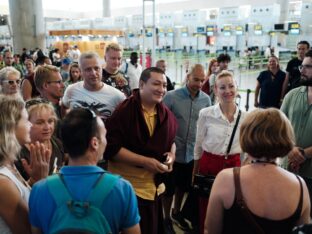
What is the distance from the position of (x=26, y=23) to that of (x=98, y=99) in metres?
14.7

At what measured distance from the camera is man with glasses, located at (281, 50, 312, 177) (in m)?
2.97

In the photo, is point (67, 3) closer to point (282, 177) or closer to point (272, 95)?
point (272, 95)

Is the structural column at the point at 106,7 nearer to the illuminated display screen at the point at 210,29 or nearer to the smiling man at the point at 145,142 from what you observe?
the illuminated display screen at the point at 210,29

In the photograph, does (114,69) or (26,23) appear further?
(26,23)

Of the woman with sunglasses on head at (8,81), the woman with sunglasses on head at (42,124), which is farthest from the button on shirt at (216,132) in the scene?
the woman with sunglasses on head at (8,81)

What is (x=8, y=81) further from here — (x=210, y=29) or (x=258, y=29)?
(x=210, y=29)

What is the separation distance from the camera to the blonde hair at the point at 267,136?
1580 mm

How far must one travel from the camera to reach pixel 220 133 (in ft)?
9.20

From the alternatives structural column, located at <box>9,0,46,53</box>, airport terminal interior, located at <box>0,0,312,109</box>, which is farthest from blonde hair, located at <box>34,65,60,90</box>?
structural column, located at <box>9,0,46,53</box>

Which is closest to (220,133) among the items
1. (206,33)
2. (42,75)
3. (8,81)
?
(42,75)

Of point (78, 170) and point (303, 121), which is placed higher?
point (78, 170)

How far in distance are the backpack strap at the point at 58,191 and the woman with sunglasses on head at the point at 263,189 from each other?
74 cm

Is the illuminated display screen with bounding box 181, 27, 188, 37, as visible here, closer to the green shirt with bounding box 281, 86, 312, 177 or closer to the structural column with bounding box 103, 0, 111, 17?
the structural column with bounding box 103, 0, 111, 17

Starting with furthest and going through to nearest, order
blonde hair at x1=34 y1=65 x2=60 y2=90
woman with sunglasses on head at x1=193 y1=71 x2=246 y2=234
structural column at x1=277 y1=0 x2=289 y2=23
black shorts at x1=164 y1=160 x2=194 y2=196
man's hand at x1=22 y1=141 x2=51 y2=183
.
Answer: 1. structural column at x1=277 y1=0 x2=289 y2=23
2. black shorts at x1=164 y1=160 x2=194 y2=196
3. blonde hair at x1=34 y1=65 x2=60 y2=90
4. woman with sunglasses on head at x1=193 y1=71 x2=246 y2=234
5. man's hand at x1=22 y1=141 x2=51 y2=183
